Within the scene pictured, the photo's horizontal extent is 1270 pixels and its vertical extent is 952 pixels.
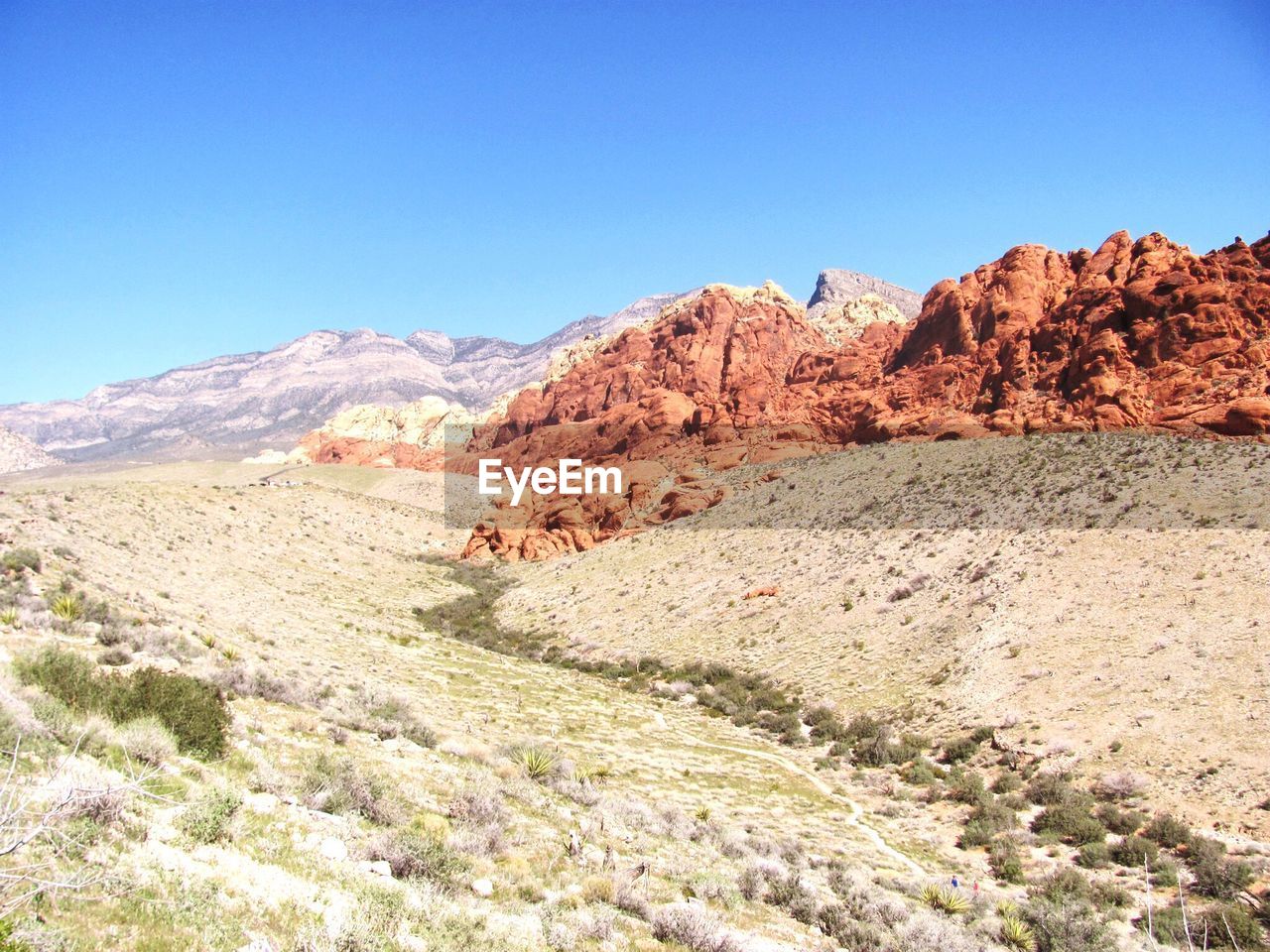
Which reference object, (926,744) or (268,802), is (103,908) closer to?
(268,802)

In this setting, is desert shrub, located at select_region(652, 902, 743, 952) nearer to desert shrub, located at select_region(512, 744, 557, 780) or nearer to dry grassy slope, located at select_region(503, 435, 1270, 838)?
desert shrub, located at select_region(512, 744, 557, 780)

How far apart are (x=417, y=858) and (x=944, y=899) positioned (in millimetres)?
7923

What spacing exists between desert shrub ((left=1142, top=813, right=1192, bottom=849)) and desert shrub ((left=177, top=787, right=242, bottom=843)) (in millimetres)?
14657

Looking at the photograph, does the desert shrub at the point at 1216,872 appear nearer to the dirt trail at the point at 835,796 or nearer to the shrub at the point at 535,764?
the dirt trail at the point at 835,796

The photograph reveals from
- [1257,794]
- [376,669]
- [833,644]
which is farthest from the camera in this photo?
[833,644]

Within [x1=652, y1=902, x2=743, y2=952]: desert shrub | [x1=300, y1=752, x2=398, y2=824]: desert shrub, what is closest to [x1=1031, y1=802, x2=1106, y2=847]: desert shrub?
[x1=652, y1=902, x2=743, y2=952]: desert shrub

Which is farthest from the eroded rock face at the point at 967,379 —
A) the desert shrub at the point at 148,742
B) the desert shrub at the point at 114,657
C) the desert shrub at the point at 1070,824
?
the desert shrub at the point at 148,742

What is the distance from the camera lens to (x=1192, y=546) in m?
21.8

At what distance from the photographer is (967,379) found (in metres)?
60.8

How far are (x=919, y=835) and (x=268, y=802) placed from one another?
1215 centimetres

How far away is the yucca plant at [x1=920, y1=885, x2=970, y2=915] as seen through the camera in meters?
10.0

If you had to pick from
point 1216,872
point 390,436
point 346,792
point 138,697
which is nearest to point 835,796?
point 1216,872

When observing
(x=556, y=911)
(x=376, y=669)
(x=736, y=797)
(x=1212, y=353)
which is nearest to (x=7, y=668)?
(x=556, y=911)

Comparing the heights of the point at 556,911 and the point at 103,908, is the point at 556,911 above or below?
below
